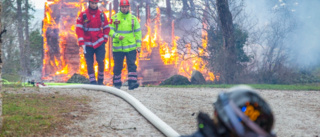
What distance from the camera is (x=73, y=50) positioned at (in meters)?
19.8

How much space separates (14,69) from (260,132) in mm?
25553

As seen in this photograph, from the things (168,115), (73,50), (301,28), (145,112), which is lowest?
(168,115)

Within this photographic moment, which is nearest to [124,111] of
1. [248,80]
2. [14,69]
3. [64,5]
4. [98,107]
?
[98,107]

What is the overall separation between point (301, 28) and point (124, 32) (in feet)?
44.4

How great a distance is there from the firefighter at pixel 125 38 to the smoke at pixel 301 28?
896 cm

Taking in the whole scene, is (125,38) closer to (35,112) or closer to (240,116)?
(35,112)

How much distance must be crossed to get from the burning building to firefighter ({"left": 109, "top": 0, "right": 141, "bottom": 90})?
8401 mm

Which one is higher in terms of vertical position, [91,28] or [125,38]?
[91,28]

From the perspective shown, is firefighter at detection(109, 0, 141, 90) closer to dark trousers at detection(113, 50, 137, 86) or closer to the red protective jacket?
dark trousers at detection(113, 50, 137, 86)

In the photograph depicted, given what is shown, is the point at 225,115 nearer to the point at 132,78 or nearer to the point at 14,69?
the point at 132,78

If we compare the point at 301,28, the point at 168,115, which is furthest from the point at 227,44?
the point at 168,115

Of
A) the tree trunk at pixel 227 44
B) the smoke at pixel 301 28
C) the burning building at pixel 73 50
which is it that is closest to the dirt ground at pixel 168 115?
the tree trunk at pixel 227 44

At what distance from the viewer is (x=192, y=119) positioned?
6.18 meters

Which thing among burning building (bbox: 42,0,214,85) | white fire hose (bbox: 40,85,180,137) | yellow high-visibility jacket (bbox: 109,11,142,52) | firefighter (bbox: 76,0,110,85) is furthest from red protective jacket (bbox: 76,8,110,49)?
burning building (bbox: 42,0,214,85)
